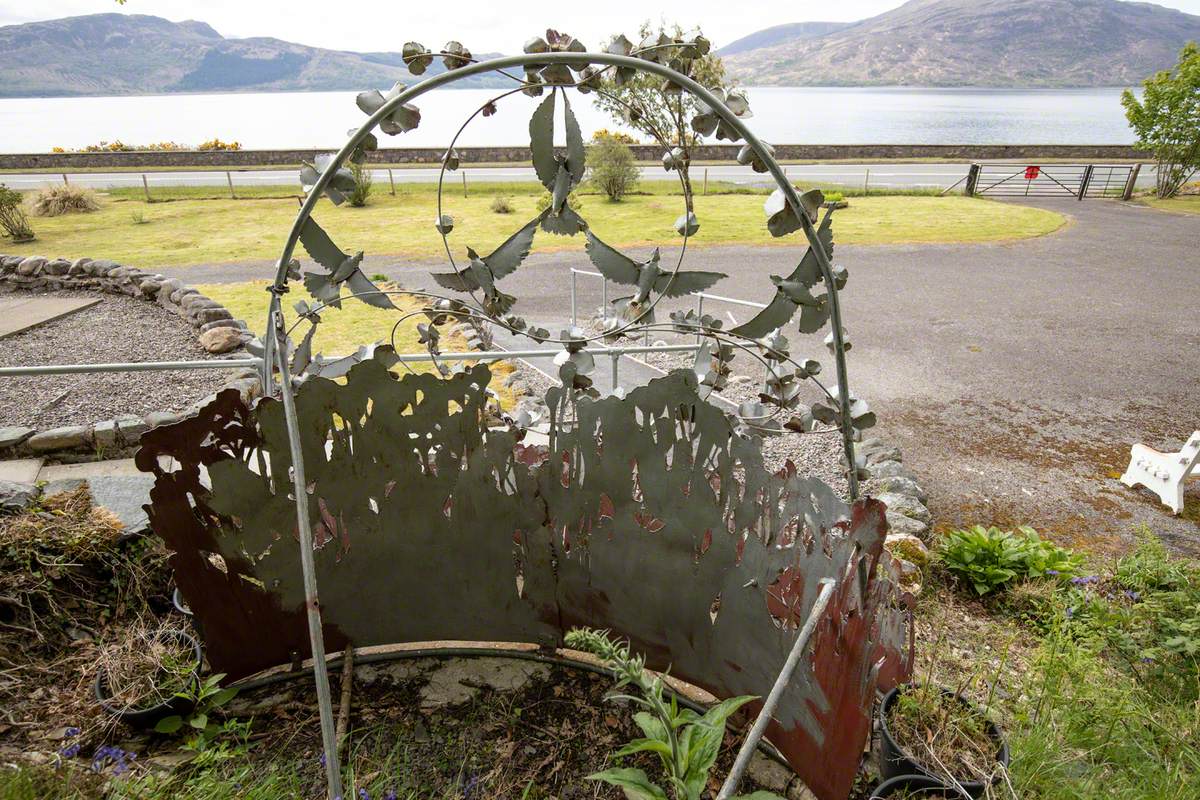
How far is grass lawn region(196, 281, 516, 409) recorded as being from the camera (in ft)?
19.4

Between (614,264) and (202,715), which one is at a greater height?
(614,264)

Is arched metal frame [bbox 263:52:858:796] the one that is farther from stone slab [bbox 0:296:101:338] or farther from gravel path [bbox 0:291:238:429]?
stone slab [bbox 0:296:101:338]

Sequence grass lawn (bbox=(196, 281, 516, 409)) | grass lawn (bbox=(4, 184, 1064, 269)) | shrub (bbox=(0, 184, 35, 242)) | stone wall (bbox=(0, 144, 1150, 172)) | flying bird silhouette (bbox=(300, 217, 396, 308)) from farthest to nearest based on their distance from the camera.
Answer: stone wall (bbox=(0, 144, 1150, 172)), grass lawn (bbox=(4, 184, 1064, 269)), shrub (bbox=(0, 184, 35, 242)), grass lawn (bbox=(196, 281, 516, 409)), flying bird silhouette (bbox=(300, 217, 396, 308))

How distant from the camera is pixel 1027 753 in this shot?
1660 millimetres

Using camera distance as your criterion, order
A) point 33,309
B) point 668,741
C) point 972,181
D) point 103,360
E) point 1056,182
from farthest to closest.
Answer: point 1056,182 → point 972,181 → point 33,309 → point 103,360 → point 668,741

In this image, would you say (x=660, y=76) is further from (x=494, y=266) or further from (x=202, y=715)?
(x=202, y=715)

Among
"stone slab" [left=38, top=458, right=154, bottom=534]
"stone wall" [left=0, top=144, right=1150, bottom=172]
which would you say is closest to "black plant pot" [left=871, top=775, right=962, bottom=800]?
"stone slab" [left=38, top=458, right=154, bottom=534]

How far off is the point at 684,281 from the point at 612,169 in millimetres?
15029

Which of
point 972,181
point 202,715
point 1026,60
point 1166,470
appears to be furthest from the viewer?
point 1026,60

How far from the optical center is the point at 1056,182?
58.6ft

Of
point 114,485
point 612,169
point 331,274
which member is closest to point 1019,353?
point 331,274

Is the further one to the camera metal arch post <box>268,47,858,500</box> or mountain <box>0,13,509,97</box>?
mountain <box>0,13,509,97</box>

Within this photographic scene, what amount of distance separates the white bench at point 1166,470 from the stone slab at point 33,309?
900 cm

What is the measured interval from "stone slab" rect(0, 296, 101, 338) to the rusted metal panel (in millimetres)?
5825
